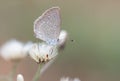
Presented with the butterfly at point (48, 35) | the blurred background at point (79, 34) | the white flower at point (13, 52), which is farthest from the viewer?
the blurred background at point (79, 34)

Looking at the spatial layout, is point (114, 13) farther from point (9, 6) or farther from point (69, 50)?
point (69, 50)

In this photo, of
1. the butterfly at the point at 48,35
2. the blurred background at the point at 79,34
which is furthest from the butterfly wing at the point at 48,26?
the blurred background at the point at 79,34

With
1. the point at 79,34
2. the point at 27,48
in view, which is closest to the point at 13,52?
the point at 27,48

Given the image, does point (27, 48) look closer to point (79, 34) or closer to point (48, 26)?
point (48, 26)

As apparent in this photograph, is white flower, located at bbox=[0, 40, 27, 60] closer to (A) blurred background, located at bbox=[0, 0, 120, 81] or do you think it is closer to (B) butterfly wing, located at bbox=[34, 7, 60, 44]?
(B) butterfly wing, located at bbox=[34, 7, 60, 44]

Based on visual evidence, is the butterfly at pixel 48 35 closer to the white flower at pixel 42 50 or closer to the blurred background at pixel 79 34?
the white flower at pixel 42 50

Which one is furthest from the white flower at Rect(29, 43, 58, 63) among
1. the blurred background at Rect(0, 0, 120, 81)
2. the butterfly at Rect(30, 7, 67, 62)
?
the blurred background at Rect(0, 0, 120, 81)

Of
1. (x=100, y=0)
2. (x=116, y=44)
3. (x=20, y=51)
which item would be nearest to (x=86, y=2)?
(x=100, y=0)
